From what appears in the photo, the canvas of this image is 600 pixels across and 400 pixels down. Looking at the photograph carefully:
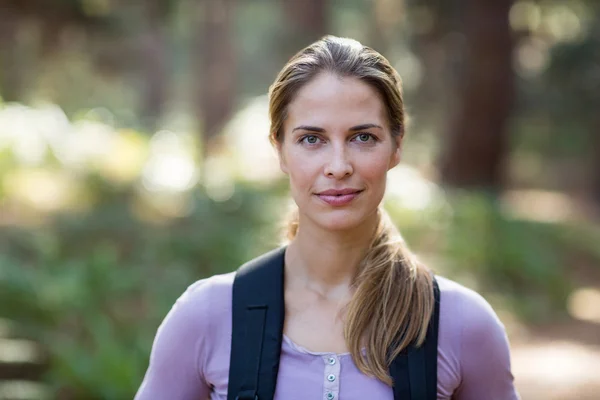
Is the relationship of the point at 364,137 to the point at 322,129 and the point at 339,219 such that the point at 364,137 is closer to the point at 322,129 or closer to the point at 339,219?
the point at 322,129

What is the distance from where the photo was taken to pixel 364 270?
2.69 m

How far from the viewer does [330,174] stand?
2568 mm

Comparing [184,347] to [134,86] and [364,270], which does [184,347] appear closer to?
[364,270]

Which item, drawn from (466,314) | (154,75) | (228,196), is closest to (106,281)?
(228,196)

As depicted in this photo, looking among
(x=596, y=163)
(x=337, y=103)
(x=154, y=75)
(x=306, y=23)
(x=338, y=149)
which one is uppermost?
(x=154, y=75)

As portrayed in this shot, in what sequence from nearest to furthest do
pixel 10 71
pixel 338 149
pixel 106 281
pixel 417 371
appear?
1. pixel 417 371
2. pixel 338 149
3. pixel 106 281
4. pixel 10 71

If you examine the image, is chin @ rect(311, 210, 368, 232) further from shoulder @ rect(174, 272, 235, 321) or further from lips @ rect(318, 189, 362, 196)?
shoulder @ rect(174, 272, 235, 321)

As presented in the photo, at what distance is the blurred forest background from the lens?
7758 millimetres

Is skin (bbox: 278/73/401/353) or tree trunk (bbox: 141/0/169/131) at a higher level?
tree trunk (bbox: 141/0/169/131)

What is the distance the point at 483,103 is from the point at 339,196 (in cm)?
1313

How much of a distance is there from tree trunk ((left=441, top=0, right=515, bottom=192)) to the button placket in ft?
42.5

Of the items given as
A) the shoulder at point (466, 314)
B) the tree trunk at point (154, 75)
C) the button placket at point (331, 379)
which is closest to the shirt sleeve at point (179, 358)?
the button placket at point (331, 379)

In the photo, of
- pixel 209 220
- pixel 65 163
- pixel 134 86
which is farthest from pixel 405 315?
pixel 134 86

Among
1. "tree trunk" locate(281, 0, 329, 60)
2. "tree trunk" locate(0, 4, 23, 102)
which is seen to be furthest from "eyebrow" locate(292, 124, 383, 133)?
"tree trunk" locate(281, 0, 329, 60)
